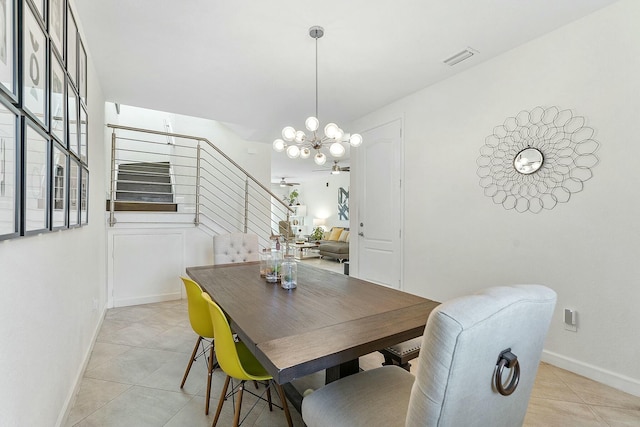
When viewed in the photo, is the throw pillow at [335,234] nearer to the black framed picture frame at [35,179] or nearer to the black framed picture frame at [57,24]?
the black framed picture frame at [57,24]

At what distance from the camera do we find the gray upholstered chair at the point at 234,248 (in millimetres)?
3109

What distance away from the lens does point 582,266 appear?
2.17 m

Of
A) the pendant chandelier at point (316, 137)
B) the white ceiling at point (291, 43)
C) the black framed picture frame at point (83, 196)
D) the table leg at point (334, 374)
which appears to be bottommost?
the table leg at point (334, 374)

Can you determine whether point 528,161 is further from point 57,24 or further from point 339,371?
point 57,24

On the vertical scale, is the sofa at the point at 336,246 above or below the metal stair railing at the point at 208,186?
below

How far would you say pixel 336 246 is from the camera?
293 inches

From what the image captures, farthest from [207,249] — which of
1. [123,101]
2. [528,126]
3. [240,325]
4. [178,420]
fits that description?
[528,126]

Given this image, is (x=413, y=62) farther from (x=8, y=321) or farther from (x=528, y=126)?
(x=8, y=321)

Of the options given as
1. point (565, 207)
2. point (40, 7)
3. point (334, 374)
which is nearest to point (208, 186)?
point (40, 7)

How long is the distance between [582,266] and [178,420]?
2851 millimetres

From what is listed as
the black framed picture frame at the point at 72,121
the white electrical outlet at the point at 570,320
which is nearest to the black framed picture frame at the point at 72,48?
the black framed picture frame at the point at 72,121

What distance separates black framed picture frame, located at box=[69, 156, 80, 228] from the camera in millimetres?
1652

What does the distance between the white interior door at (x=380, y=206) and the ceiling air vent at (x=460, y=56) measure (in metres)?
0.93

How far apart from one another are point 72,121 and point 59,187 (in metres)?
0.54
